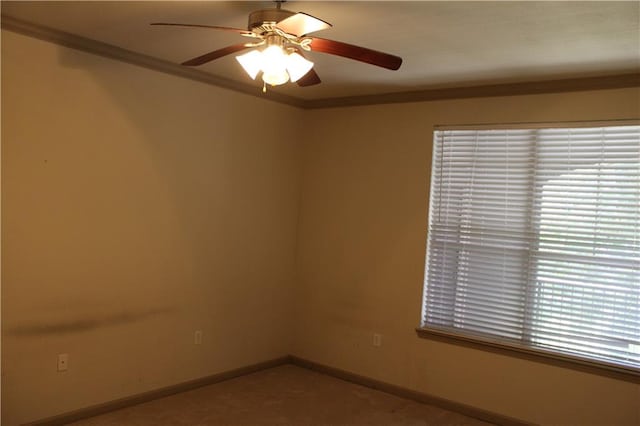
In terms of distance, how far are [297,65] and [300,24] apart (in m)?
0.26

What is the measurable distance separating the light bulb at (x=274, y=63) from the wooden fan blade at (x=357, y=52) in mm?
173

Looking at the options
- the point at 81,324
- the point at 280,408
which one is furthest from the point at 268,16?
the point at 280,408

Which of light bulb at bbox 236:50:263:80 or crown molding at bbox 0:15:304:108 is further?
crown molding at bbox 0:15:304:108

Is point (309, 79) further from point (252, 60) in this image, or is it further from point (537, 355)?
point (537, 355)

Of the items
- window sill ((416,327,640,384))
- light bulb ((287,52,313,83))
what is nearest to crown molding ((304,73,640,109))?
→ window sill ((416,327,640,384))

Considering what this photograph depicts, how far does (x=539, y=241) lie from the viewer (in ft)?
13.1

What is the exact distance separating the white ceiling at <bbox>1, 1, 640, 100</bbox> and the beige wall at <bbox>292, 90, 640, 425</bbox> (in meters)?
0.47

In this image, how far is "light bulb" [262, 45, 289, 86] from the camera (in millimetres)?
2461

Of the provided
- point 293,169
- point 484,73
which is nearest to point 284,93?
point 293,169

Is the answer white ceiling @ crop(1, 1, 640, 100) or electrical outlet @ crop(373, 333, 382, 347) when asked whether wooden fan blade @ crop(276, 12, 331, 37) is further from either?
electrical outlet @ crop(373, 333, 382, 347)

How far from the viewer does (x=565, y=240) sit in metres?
3.89

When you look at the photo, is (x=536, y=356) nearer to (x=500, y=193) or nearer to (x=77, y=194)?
(x=500, y=193)

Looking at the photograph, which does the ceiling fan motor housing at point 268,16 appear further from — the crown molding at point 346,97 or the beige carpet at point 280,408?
the beige carpet at point 280,408

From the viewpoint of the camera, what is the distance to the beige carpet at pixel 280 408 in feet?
12.6
